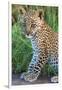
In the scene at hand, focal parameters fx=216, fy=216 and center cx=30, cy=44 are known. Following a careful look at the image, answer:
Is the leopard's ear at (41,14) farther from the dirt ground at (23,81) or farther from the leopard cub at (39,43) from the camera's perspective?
the dirt ground at (23,81)

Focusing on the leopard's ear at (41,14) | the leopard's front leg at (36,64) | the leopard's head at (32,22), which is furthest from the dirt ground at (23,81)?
the leopard's ear at (41,14)

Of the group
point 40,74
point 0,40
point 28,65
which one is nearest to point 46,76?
point 40,74

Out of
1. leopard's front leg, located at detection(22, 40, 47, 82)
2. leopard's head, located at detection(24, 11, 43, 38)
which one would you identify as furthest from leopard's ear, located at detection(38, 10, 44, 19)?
leopard's front leg, located at detection(22, 40, 47, 82)

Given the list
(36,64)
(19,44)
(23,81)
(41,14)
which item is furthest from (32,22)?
(23,81)

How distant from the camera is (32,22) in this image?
5.62 feet

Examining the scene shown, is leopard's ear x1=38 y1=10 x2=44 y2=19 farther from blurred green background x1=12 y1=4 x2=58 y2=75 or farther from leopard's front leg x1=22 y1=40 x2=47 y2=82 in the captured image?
leopard's front leg x1=22 y1=40 x2=47 y2=82

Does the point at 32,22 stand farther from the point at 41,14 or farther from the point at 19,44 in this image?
the point at 19,44

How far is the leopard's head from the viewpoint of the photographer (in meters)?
1.70

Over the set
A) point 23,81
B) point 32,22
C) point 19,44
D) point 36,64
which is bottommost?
point 23,81

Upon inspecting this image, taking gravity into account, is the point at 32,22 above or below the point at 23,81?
above

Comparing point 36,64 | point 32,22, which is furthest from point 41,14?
point 36,64

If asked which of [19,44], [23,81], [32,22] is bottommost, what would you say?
[23,81]

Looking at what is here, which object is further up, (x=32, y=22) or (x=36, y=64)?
(x=32, y=22)

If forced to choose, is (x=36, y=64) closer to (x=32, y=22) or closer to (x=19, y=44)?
(x=19, y=44)
